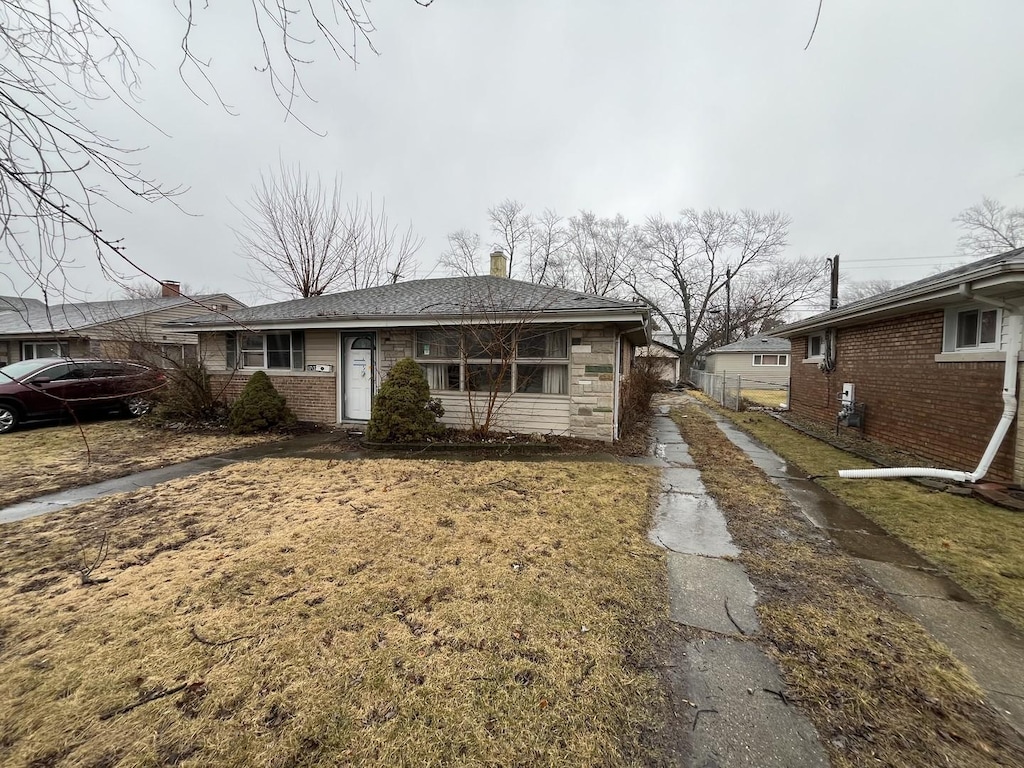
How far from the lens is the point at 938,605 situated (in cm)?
265

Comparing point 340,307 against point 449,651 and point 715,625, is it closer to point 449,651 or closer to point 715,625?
point 449,651

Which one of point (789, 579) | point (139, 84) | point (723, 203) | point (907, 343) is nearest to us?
point (139, 84)

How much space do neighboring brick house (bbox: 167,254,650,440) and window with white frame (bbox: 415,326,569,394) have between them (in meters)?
0.02

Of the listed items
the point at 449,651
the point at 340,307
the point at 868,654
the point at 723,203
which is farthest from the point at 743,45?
the point at 723,203

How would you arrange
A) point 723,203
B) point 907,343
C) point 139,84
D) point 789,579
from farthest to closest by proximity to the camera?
point 723,203
point 907,343
point 789,579
point 139,84

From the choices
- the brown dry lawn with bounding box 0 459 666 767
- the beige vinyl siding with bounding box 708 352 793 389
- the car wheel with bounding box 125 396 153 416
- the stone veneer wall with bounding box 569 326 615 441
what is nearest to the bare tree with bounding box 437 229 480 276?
the beige vinyl siding with bounding box 708 352 793 389

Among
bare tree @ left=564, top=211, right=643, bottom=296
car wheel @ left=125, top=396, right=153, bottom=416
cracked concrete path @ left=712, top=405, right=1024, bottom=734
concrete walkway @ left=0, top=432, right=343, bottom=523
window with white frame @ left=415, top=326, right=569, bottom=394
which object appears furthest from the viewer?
bare tree @ left=564, top=211, right=643, bottom=296

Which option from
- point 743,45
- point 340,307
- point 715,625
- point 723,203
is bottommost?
point 715,625

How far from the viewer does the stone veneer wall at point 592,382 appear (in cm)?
734

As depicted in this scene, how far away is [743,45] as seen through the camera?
8.57 ft

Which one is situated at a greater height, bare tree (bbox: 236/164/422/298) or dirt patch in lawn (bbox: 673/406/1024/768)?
bare tree (bbox: 236/164/422/298)

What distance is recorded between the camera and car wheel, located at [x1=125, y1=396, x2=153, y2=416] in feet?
32.8

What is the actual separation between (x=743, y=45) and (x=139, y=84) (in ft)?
11.8

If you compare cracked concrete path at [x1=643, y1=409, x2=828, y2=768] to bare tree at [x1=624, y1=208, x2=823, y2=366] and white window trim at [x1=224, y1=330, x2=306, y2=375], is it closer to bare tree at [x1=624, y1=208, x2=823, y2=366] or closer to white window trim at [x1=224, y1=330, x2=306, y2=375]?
white window trim at [x1=224, y1=330, x2=306, y2=375]
